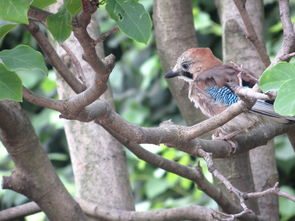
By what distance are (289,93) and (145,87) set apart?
4346 millimetres

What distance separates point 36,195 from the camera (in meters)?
2.34

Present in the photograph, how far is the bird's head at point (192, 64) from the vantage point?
10.7ft

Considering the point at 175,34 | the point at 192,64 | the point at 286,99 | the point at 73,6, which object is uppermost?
the point at 73,6

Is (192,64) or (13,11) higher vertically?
(13,11)

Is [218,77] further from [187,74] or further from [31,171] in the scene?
[31,171]

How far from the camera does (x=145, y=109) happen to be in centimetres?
562

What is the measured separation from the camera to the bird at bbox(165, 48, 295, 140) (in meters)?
3.29

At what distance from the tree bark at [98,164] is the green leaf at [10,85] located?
140 centimetres

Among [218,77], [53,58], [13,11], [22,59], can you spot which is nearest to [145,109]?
[218,77]

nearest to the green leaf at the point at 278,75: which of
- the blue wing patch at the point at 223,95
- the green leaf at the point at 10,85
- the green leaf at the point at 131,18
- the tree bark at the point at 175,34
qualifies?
the green leaf at the point at 131,18

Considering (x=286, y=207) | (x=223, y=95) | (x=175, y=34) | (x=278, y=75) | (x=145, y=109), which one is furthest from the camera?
(x=145, y=109)

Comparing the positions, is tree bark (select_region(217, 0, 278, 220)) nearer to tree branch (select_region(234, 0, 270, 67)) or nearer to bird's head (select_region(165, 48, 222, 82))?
bird's head (select_region(165, 48, 222, 82))

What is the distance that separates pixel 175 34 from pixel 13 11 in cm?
171

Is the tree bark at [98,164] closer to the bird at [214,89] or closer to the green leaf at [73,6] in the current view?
the bird at [214,89]
